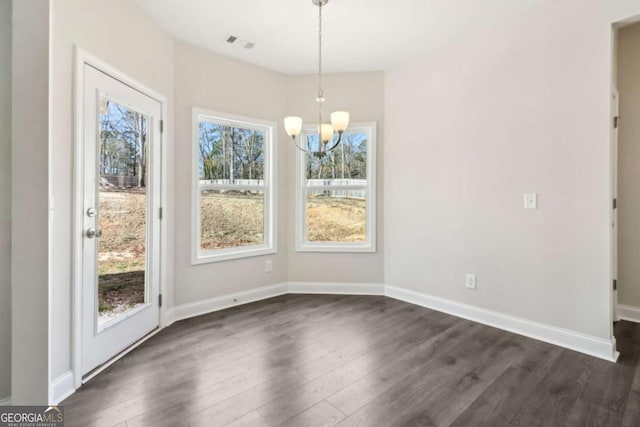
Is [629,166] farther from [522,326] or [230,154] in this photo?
[230,154]

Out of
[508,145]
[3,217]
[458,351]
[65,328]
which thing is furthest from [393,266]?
[3,217]

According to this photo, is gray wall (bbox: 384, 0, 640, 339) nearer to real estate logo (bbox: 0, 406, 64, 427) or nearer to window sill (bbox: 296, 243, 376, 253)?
window sill (bbox: 296, 243, 376, 253)

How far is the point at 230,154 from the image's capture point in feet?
11.3

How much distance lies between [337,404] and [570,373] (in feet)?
5.34

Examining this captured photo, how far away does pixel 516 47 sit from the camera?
2.65 m

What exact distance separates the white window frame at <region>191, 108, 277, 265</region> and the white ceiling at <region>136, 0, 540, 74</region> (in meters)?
0.69

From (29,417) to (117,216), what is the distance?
1284 millimetres

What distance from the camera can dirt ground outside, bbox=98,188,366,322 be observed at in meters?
2.22

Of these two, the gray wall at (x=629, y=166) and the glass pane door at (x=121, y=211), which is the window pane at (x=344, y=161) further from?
the gray wall at (x=629, y=166)

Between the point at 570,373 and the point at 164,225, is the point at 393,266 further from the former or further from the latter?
the point at 164,225

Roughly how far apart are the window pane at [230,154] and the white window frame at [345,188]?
510 mm

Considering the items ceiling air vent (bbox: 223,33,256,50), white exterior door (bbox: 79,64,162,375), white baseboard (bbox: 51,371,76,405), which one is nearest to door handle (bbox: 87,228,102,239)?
white exterior door (bbox: 79,64,162,375)

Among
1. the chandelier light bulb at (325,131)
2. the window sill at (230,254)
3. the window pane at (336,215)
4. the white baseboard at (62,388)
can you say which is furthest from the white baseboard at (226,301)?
the chandelier light bulb at (325,131)

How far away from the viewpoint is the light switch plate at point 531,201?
2564 mm
